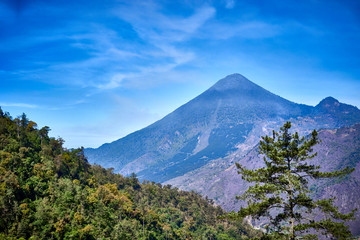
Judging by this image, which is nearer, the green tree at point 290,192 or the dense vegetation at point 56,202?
the green tree at point 290,192

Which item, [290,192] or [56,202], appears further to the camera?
[56,202]

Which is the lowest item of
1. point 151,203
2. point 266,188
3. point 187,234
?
point 187,234

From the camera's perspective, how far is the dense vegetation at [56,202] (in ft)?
149

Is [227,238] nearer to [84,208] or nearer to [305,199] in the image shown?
[84,208]

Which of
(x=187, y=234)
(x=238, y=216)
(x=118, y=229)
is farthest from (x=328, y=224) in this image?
(x=187, y=234)

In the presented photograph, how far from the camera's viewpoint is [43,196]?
55.0 metres

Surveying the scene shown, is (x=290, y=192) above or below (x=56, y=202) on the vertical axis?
above

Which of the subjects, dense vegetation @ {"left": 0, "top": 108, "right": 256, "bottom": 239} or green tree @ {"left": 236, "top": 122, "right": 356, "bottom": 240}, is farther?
dense vegetation @ {"left": 0, "top": 108, "right": 256, "bottom": 239}

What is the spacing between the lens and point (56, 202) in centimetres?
5453

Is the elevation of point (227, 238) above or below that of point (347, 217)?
below

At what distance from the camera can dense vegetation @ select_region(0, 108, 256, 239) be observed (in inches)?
1789

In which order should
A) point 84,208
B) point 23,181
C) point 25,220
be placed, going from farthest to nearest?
point 84,208
point 23,181
point 25,220

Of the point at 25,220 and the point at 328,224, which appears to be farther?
the point at 25,220

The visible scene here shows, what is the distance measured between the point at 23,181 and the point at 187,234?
186 ft
